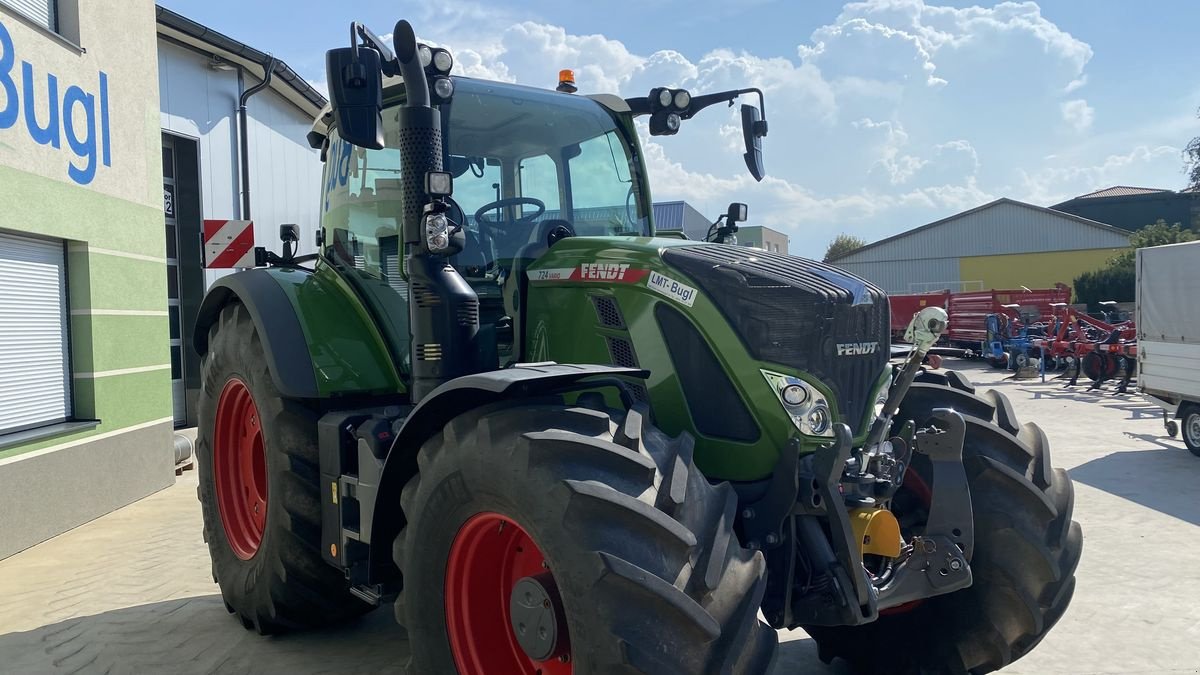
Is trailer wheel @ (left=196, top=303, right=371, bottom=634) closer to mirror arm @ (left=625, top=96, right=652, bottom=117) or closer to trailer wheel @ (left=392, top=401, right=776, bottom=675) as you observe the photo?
trailer wheel @ (left=392, top=401, right=776, bottom=675)

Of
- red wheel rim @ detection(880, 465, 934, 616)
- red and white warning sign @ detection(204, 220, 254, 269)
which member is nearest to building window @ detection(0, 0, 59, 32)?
red and white warning sign @ detection(204, 220, 254, 269)

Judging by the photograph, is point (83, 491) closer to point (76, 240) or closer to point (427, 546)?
point (76, 240)

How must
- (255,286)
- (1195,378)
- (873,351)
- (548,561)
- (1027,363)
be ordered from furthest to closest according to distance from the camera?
(1027,363) → (1195,378) → (255,286) → (873,351) → (548,561)

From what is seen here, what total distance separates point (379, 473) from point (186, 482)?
19.9ft

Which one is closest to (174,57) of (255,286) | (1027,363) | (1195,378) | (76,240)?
(76,240)

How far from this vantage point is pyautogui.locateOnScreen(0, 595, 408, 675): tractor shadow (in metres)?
4.24

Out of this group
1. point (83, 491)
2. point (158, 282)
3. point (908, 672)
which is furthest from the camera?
point (158, 282)

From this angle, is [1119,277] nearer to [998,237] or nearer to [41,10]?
[998,237]

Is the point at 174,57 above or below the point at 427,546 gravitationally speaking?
above

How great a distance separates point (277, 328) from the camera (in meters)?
4.28

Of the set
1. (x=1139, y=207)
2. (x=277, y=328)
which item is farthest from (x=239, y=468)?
(x=1139, y=207)

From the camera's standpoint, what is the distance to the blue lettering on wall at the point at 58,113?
20.6 feet

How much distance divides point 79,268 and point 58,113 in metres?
1.19

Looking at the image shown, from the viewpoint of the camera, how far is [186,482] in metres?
8.77
